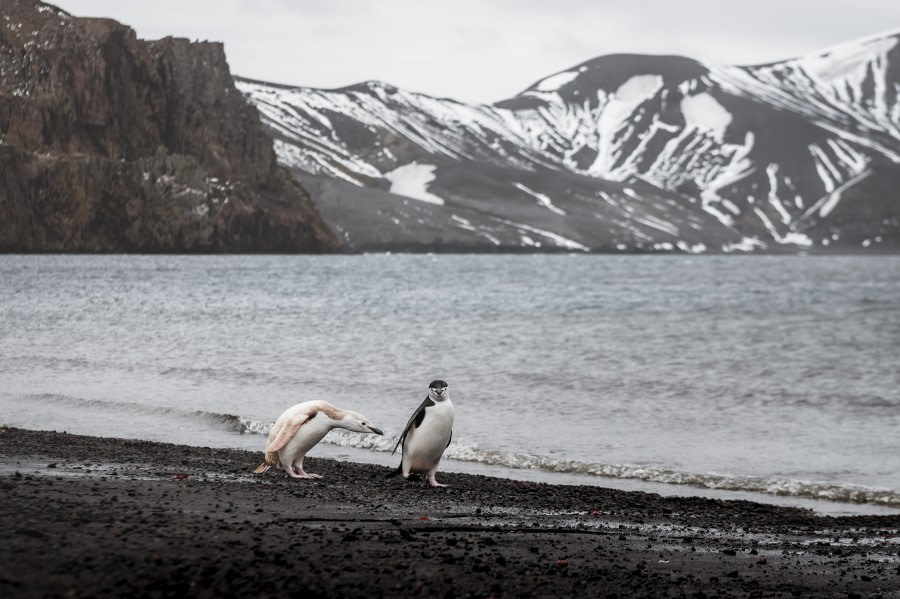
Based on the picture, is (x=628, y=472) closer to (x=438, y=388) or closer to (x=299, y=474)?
(x=438, y=388)

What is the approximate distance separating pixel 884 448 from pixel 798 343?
3085cm

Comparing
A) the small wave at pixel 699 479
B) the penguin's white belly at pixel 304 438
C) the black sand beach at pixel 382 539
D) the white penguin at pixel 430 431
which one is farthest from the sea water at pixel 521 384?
the penguin's white belly at pixel 304 438

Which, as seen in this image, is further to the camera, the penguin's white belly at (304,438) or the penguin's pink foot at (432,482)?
the penguin's pink foot at (432,482)

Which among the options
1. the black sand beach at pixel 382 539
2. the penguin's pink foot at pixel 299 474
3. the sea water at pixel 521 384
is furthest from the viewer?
the sea water at pixel 521 384

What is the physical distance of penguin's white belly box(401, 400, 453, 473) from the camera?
1310 centimetres

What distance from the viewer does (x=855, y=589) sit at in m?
8.43

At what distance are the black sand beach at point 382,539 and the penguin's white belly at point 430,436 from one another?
373 millimetres

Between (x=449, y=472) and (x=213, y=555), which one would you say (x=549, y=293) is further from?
(x=213, y=555)

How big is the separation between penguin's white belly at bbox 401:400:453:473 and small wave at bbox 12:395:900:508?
14.6 ft

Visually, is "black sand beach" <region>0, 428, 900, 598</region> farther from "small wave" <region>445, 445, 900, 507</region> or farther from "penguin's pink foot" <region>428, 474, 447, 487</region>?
"small wave" <region>445, 445, 900, 507</region>

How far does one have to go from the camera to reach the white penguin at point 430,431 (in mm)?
13094

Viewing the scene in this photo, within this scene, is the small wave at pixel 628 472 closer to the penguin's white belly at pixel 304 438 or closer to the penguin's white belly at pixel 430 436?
the penguin's white belly at pixel 430 436

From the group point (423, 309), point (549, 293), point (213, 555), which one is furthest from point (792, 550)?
point (549, 293)

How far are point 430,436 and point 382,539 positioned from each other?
4663 mm
